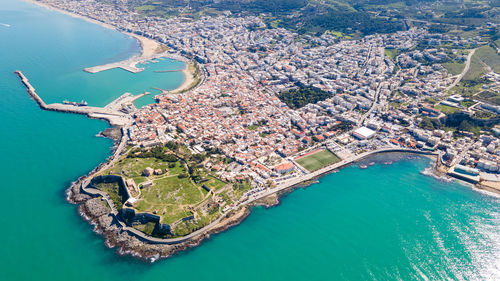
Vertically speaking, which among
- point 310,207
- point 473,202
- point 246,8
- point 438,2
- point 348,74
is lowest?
point 310,207

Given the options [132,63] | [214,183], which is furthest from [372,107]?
[132,63]

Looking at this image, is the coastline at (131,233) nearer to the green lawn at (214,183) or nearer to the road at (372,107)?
the green lawn at (214,183)

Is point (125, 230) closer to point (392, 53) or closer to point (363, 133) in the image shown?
point (363, 133)

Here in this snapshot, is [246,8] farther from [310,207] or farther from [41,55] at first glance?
[310,207]

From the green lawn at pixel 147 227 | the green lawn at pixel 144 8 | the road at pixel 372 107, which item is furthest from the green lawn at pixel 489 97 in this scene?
the green lawn at pixel 144 8

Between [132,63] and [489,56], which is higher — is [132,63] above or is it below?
below

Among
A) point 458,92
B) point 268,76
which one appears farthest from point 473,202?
point 268,76
